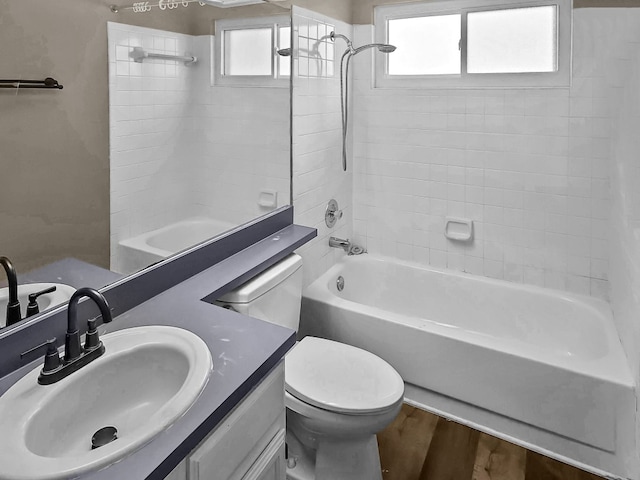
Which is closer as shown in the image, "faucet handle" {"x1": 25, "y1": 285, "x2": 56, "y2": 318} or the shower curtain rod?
"faucet handle" {"x1": 25, "y1": 285, "x2": 56, "y2": 318}

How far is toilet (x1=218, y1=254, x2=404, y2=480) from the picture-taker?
1699mm

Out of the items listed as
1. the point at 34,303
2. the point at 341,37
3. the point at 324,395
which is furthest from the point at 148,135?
the point at 341,37

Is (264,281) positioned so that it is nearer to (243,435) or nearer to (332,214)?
(243,435)

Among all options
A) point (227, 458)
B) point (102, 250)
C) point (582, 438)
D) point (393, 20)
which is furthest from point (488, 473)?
point (393, 20)

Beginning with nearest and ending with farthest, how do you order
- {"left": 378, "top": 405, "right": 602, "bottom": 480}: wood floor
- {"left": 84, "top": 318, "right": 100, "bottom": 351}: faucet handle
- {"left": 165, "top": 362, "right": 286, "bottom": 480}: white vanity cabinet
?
Result: {"left": 165, "top": 362, "right": 286, "bottom": 480}: white vanity cabinet
{"left": 84, "top": 318, "right": 100, "bottom": 351}: faucet handle
{"left": 378, "top": 405, "right": 602, "bottom": 480}: wood floor

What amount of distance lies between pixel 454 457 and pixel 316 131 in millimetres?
1701

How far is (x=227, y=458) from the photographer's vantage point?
109cm

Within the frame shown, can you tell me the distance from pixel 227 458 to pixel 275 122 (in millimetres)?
1579

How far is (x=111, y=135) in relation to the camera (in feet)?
4.72

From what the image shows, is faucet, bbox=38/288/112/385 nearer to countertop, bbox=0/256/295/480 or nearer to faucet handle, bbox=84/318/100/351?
faucet handle, bbox=84/318/100/351

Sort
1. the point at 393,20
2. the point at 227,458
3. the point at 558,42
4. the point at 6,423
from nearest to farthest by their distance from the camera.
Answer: the point at 6,423 < the point at 227,458 < the point at 558,42 < the point at 393,20

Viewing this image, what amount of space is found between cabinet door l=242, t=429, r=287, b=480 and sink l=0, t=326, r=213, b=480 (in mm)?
278

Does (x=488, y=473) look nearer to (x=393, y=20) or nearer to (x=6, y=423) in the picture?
(x=6, y=423)

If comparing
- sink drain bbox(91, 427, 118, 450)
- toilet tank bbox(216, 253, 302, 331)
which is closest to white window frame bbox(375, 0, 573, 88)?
toilet tank bbox(216, 253, 302, 331)
